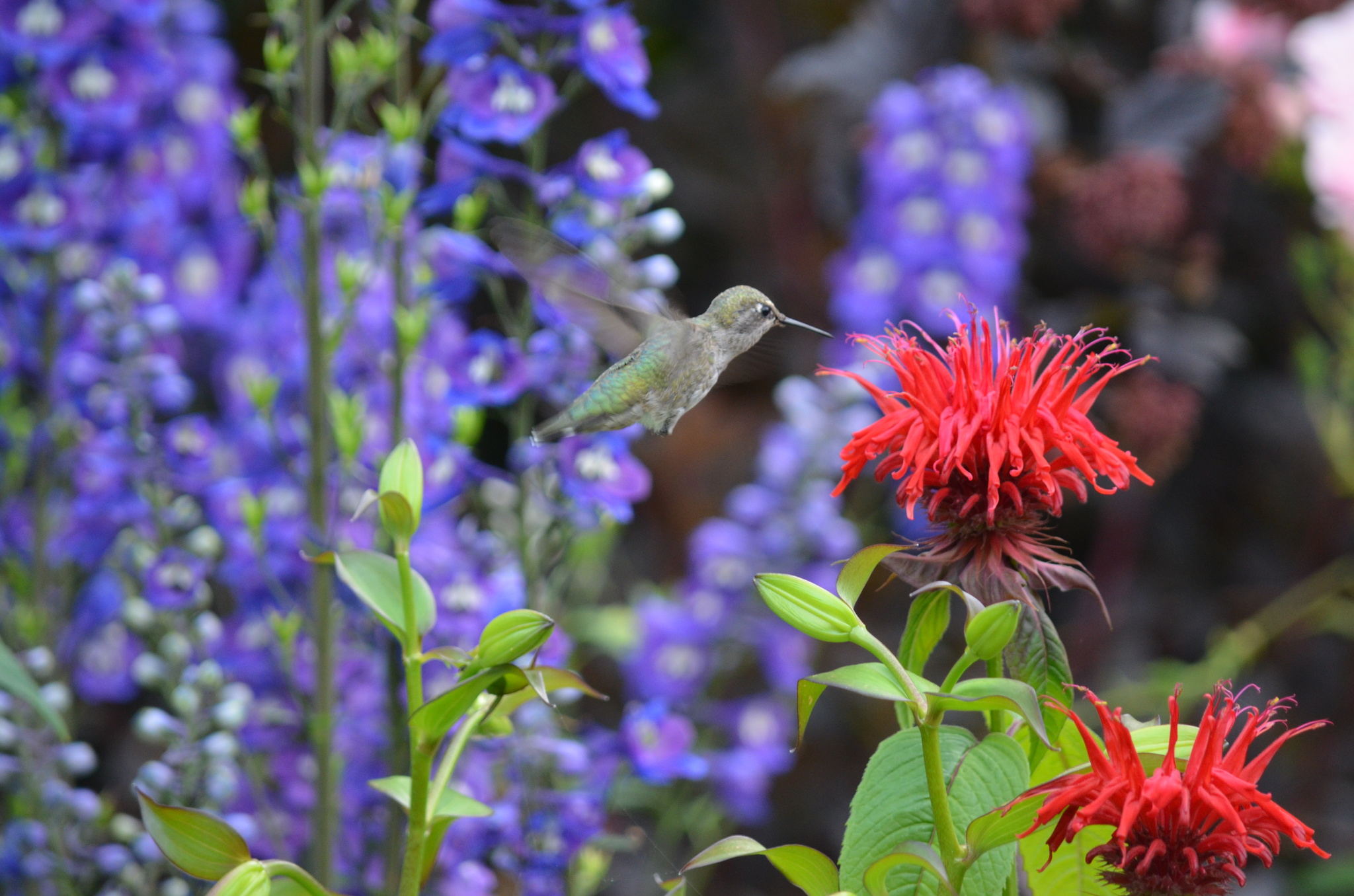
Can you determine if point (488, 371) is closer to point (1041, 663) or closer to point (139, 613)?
point (139, 613)

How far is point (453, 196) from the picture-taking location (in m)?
0.78

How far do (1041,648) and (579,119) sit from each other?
147 centimetres

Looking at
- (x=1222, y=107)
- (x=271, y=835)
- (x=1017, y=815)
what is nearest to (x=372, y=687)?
(x=271, y=835)

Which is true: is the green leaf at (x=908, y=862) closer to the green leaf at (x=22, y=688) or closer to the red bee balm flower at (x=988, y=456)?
the red bee balm flower at (x=988, y=456)

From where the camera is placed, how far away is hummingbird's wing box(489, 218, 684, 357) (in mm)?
657

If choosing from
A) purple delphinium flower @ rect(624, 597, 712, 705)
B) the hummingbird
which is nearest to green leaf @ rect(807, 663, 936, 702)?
the hummingbird

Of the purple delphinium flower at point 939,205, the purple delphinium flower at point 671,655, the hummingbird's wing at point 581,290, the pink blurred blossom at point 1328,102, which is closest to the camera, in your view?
the hummingbird's wing at point 581,290

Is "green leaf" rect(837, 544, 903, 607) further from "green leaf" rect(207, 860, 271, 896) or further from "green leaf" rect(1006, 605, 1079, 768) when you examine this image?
"green leaf" rect(207, 860, 271, 896)

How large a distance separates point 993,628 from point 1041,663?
0.06 metres

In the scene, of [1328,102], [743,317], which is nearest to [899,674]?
[743,317]

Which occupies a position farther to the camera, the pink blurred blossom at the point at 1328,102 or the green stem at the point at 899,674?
the pink blurred blossom at the point at 1328,102

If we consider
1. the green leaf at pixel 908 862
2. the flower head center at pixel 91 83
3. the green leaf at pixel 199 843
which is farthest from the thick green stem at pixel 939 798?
the flower head center at pixel 91 83

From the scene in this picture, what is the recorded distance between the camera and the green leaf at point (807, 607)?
40cm

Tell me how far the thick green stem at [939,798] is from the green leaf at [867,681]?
0.01 metres
